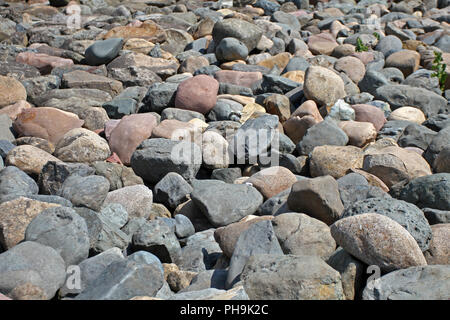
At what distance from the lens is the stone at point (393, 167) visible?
403 centimetres

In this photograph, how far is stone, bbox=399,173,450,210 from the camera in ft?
11.5

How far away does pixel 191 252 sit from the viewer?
11.0 feet

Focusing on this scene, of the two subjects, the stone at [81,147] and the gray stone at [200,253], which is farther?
the stone at [81,147]

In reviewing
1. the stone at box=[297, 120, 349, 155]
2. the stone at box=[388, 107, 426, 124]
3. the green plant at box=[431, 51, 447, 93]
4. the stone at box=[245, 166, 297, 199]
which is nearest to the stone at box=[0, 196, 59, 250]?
the stone at box=[245, 166, 297, 199]

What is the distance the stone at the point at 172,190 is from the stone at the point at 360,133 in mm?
1834

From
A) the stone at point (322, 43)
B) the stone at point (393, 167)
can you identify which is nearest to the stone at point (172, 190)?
the stone at point (393, 167)

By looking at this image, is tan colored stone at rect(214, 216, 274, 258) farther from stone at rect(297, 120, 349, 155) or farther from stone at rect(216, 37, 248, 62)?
stone at rect(216, 37, 248, 62)

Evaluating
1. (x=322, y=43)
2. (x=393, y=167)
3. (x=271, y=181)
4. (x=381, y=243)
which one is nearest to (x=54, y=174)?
(x=271, y=181)

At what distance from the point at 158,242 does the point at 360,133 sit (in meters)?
2.63

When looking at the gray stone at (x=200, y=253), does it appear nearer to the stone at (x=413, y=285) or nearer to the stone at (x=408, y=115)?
the stone at (x=413, y=285)

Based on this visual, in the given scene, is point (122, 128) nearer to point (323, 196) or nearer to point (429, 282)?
point (323, 196)

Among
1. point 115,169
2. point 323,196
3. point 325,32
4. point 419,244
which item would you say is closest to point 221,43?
point 325,32

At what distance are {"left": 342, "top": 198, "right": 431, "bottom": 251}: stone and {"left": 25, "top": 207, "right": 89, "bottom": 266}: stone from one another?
1.61 m

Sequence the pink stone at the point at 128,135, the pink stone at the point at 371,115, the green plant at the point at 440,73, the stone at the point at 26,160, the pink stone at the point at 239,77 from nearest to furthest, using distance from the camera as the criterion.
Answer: the stone at the point at 26,160, the pink stone at the point at 128,135, the pink stone at the point at 371,115, the pink stone at the point at 239,77, the green plant at the point at 440,73
